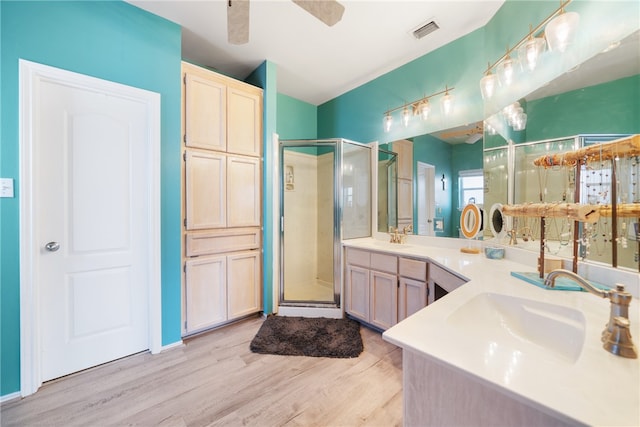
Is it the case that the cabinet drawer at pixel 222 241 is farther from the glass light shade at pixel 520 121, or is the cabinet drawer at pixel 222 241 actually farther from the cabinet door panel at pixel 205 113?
the glass light shade at pixel 520 121

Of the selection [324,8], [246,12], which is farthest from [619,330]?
[246,12]

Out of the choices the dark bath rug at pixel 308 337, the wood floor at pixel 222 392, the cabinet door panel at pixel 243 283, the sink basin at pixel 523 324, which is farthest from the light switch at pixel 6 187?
the sink basin at pixel 523 324

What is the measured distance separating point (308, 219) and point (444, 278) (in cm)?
233

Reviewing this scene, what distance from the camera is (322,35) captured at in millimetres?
2293

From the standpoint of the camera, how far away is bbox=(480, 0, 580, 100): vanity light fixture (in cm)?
129

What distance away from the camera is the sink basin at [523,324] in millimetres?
796

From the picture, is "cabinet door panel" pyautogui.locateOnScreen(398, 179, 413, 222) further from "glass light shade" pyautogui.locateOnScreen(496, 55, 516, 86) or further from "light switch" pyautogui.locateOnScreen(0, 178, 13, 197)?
"light switch" pyautogui.locateOnScreen(0, 178, 13, 197)

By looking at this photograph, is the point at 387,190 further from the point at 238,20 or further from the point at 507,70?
the point at 238,20

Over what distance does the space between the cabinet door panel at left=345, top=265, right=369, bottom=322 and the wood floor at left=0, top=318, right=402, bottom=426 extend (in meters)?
0.44

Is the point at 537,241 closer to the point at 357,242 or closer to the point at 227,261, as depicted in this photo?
the point at 357,242

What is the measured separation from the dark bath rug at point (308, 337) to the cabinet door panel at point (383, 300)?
244 millimetres

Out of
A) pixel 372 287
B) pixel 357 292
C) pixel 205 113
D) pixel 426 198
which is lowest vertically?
pixel 357 292

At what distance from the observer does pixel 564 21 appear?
128 centimetres

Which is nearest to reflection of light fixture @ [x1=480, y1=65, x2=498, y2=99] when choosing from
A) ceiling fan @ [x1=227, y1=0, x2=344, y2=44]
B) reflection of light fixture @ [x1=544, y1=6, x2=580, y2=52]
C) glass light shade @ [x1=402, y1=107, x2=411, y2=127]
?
reflection of light fixture @ [x1=544, y1=6, x2=580, y2=52]
